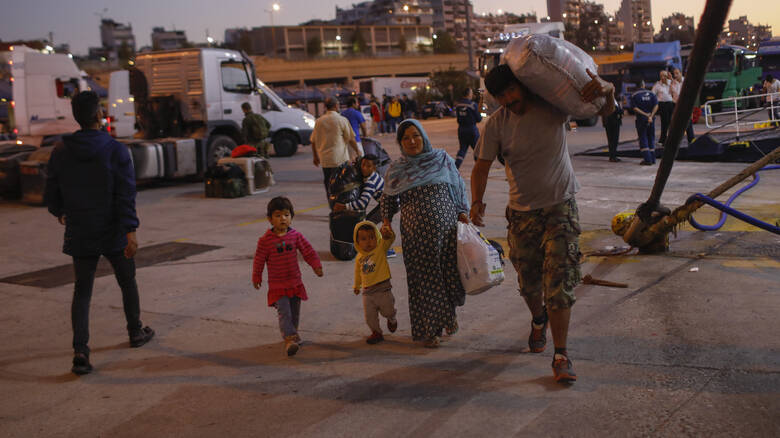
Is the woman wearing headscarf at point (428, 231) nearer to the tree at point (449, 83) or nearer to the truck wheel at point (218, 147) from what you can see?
the truck wheel at point (218, 147)

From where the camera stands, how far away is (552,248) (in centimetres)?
418

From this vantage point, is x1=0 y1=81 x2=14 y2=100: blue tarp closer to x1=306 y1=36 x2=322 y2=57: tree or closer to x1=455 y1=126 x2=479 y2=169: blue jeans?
x1=455 y1=126 x2=479 y2=169: blue jeans

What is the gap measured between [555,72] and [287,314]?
2.41 metres

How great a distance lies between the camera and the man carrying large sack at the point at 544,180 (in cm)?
412

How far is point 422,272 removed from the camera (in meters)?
4.86

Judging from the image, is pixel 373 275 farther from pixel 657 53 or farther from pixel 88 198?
pixel 657 53

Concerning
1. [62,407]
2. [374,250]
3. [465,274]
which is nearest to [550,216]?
[465,274]

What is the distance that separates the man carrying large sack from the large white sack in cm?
6

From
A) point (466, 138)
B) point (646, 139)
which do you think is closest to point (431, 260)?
point (466, 138)

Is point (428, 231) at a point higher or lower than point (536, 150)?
lower

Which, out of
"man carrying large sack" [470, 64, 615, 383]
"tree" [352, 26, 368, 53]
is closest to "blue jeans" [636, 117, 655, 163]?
"man carrying large sack" [470, 64, 615, 383]

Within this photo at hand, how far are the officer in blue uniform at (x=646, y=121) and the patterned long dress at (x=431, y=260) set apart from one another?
35.4 ft

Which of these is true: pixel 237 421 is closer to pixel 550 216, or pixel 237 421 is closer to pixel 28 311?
pixel 550 216

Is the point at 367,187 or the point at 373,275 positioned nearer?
the point at 373,275
